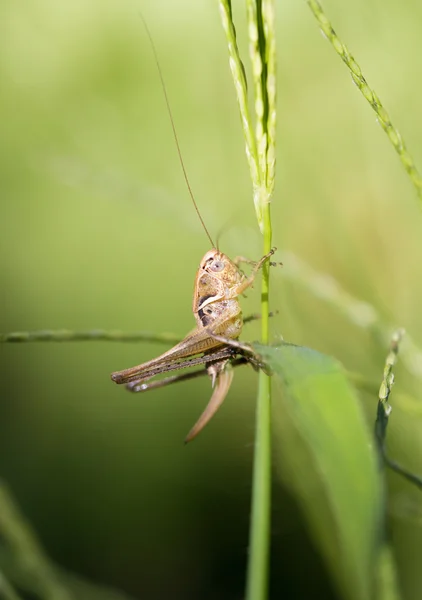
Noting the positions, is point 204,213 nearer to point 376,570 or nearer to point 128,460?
point 376,570

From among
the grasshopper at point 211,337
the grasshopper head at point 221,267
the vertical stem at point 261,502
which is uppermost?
the grasshopper head at point 221,267

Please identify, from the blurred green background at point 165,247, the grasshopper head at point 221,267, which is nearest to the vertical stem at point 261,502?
the blurred green background at point 165,247

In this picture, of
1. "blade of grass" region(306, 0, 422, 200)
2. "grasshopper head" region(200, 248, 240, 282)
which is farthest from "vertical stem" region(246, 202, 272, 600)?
"grasshopper head" region(200, 248, 240, 282)

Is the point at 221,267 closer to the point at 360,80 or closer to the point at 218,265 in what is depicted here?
the point at 218,265

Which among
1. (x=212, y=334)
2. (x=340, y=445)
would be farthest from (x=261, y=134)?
(x=212, y=334)

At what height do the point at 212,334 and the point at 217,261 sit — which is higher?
the point at 217,261

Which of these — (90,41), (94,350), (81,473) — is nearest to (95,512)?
(81,473)

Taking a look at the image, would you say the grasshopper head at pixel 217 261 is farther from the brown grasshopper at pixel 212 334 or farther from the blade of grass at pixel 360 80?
the blade of grass at pixel 360 80
